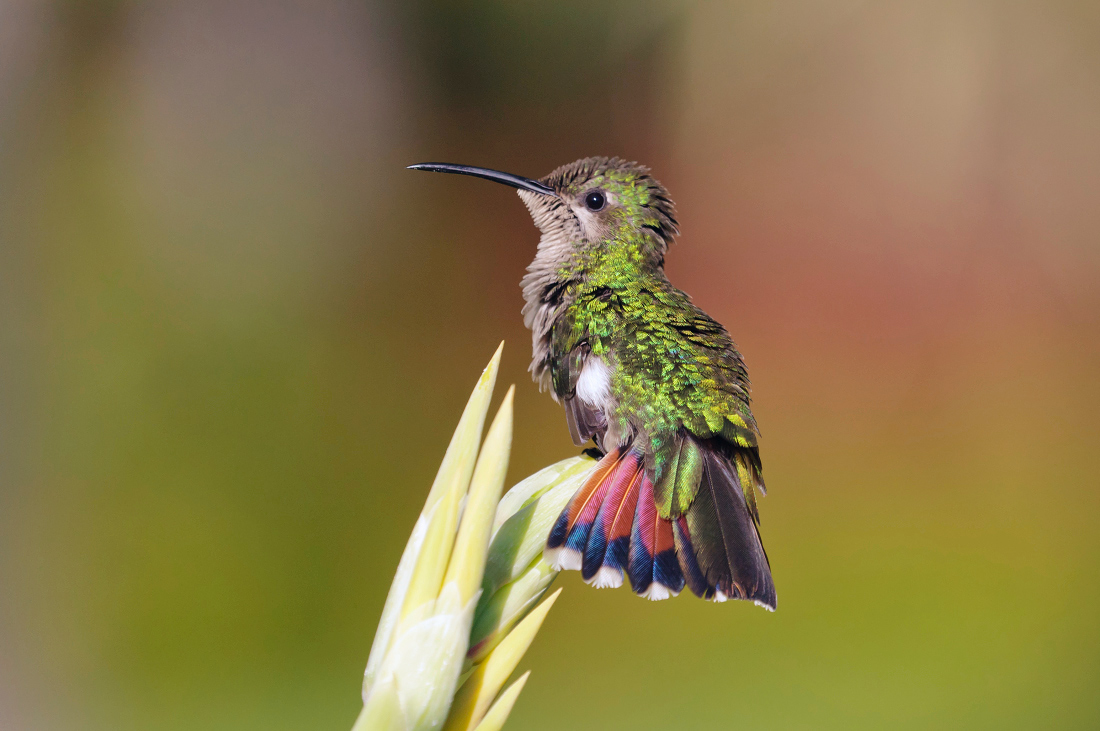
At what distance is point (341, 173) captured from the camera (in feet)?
6.53

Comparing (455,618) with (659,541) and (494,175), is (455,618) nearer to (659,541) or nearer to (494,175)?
(659,541)

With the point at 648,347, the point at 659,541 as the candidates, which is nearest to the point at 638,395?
the point at 648,347

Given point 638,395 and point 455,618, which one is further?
point 638,395

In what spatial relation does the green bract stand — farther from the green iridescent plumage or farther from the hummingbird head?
the hummingbird head

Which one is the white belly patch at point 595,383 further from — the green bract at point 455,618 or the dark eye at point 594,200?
the green bract at point 455,618

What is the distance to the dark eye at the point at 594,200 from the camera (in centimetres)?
71

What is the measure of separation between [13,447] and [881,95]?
8.32 feet

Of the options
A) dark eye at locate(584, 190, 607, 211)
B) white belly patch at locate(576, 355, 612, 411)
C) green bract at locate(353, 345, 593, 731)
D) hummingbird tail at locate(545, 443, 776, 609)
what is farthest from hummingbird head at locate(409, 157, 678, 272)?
green bract at locate(353, 345, 593, 731)

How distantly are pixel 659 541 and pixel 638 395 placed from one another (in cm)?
16

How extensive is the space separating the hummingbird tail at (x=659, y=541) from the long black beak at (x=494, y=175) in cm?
30

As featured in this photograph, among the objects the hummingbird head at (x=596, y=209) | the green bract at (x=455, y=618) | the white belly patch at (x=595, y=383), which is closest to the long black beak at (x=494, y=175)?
the hummingbird head at (x=596, y=209)

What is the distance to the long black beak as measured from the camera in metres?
0.59

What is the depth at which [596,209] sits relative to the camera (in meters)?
0.71

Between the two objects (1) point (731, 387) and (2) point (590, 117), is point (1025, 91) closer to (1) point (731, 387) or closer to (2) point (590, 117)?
(2) point (590, 117)
